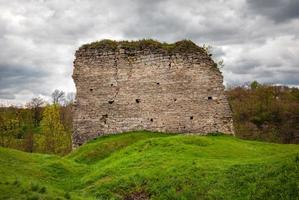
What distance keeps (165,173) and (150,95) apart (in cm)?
1204

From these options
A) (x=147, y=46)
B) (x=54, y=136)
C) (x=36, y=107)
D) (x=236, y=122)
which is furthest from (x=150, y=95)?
(x=36, y=107)

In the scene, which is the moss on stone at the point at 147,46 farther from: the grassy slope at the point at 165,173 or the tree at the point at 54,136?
the tree at the point at 54,136

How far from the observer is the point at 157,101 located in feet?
89.1

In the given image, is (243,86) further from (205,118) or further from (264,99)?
(205,118)

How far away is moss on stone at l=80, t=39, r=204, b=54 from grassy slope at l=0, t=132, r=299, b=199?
753cm

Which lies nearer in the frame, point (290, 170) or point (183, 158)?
point (290, 170)

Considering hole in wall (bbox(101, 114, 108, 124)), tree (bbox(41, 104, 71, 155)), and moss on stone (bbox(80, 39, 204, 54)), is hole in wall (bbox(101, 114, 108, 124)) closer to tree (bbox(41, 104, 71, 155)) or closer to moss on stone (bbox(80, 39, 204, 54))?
moss on stone (bbox(80, 39, 204, 54))

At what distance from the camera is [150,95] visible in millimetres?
27266

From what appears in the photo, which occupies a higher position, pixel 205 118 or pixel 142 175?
pixel 205 118

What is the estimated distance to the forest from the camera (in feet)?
152

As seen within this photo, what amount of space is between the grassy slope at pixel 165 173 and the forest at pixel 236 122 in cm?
2370

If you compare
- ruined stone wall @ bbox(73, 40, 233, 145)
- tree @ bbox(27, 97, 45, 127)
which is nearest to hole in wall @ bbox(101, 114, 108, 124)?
ruined stone wall @ bbox(73, 40, 233, 145)

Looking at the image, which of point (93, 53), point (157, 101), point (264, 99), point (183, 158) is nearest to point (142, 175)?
point (183, 158)

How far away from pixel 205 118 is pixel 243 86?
5257 centimetres
